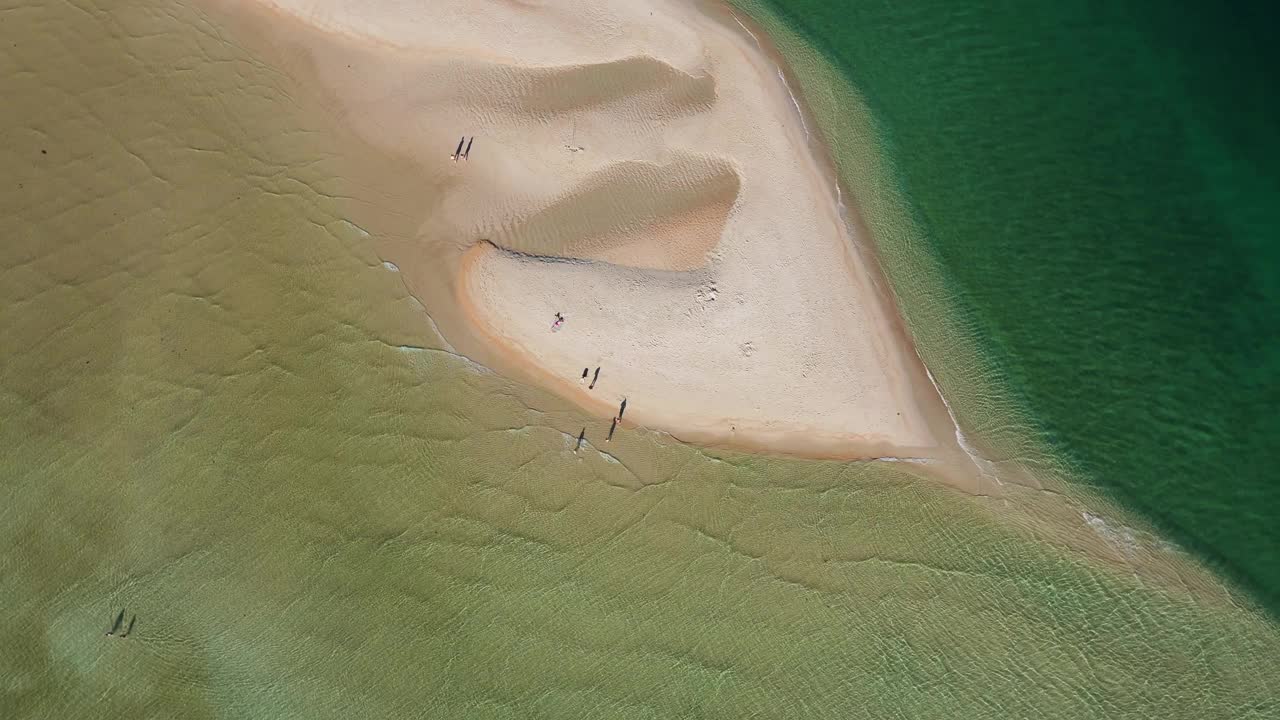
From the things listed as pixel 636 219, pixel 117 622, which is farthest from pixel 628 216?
pixel 117 622

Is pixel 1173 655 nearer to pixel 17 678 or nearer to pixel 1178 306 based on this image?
pixel 1178 306

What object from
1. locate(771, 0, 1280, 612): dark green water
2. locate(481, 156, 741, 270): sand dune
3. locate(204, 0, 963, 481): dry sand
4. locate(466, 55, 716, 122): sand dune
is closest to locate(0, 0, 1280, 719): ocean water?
locate(204, 0, 963, 481): dry sand

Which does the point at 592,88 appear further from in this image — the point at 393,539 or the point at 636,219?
the point at 393,539

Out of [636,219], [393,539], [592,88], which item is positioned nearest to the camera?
[393,539]

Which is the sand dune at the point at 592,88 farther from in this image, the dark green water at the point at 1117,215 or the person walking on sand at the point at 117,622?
the person walking on sand at the point at 117,622

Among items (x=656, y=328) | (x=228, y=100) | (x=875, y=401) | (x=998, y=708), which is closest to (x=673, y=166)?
(x=656, y=328)

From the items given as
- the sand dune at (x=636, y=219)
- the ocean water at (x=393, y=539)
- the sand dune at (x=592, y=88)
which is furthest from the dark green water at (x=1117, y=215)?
the sand dune at (x=636, y=219)

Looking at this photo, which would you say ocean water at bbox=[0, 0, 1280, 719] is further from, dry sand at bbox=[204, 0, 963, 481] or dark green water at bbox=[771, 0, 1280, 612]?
dark green water at bbox=[771, 0, 1280, 612]
